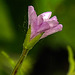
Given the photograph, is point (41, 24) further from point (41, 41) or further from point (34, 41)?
point (41, 41)

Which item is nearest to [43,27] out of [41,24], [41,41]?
[41,24]

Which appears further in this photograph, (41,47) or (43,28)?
(41,47)

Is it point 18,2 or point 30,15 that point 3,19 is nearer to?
point 18,2

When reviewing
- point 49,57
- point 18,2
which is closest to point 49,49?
point 49,57

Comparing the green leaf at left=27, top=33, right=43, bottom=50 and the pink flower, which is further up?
the pink flower

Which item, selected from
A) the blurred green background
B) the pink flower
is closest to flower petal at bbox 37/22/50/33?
the pink flower

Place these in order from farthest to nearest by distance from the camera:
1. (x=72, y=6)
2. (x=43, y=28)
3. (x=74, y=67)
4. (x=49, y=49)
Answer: (x=72, y=6), (x=49, y=49), (x=74, y=67), (x=43, y=28)

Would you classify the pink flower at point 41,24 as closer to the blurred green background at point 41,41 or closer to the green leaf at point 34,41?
the green leaf at point 34,41

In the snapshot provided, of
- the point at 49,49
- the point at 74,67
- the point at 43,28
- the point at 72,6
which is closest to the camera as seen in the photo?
the point at 43,28

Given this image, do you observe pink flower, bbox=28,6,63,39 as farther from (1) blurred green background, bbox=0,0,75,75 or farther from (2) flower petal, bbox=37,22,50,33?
(1) blurred green background, bbox=0,0,75,75
